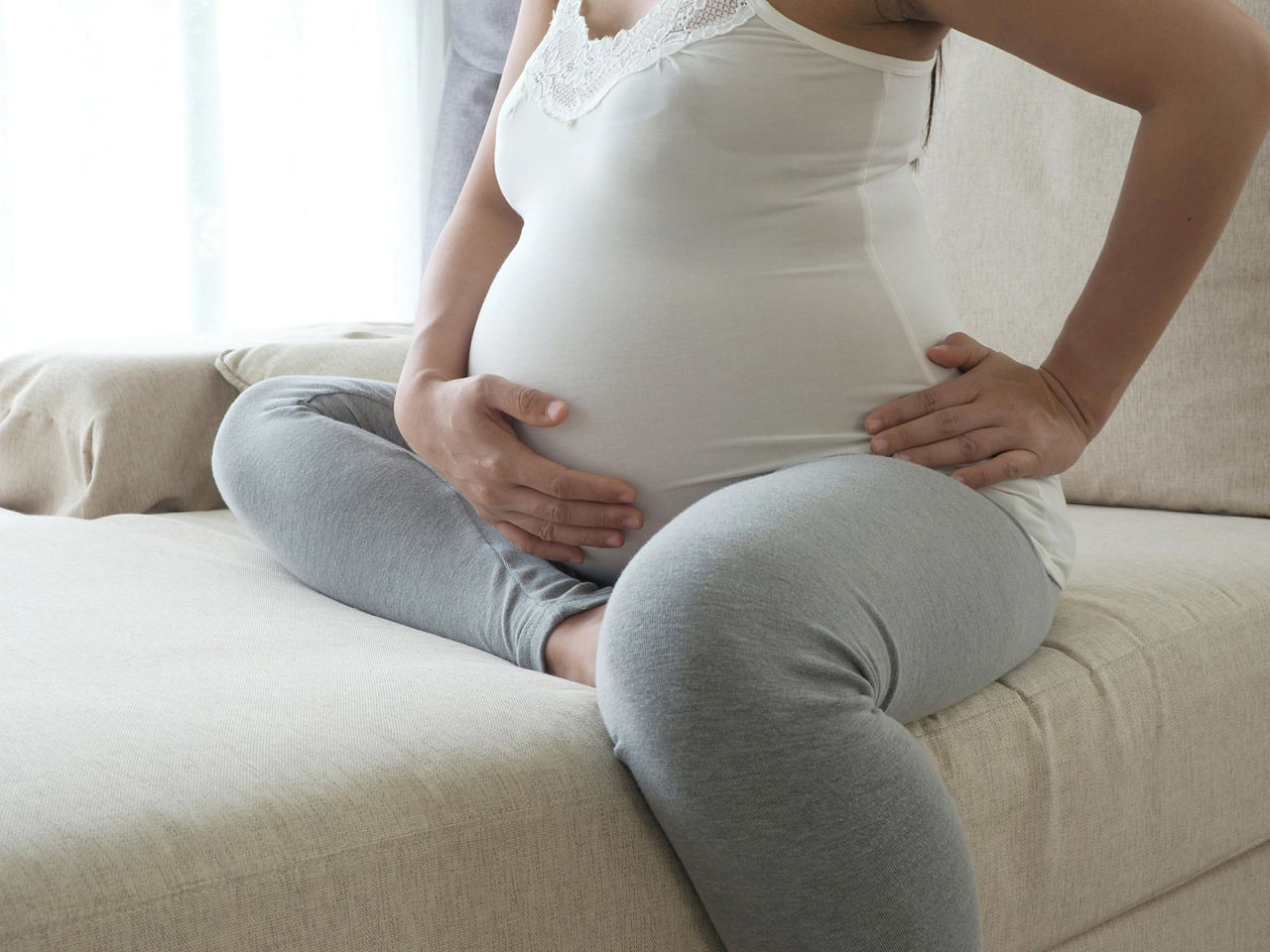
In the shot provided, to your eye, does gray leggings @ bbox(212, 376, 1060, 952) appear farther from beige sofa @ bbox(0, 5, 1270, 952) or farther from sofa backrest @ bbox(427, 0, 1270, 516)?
sofa backrest @ bbox(427, 0, 1270, 516)

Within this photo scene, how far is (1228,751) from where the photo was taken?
33.8 inches

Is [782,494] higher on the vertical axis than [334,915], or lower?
higher

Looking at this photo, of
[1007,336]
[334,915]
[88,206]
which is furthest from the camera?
[88,206]

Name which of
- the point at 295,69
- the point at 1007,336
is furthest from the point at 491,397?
the point at 295,69

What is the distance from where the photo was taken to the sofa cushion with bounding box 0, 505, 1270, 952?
499 millimetres

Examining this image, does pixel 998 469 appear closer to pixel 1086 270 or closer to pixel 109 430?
pixel 1086 270

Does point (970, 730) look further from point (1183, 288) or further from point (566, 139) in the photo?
point (566, 139)

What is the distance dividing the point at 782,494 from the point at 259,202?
2.09m

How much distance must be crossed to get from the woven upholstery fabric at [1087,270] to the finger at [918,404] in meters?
0.40

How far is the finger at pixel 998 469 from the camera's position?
30.1 inches

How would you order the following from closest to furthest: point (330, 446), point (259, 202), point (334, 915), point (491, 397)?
point (334, 915) → point (491, 397) → point (330, 446) → point (259, 202)

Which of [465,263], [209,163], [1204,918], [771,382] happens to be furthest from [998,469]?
[209,163]

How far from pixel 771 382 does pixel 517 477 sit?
0.18 meters

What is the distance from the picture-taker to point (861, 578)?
62 centimetres
